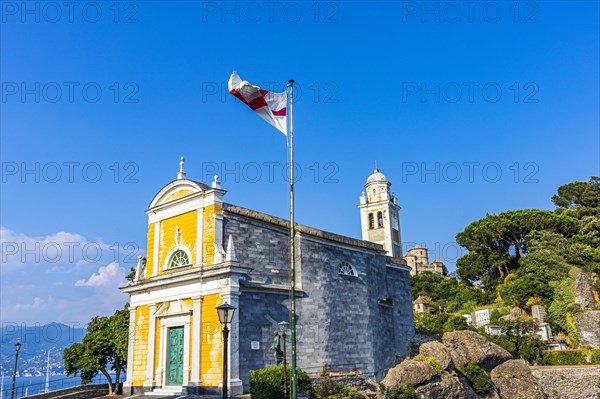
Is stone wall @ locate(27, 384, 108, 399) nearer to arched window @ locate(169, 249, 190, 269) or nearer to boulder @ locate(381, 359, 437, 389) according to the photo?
arched window @ locate(169, 249, 190, 269)

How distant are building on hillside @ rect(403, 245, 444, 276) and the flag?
86.1 metres

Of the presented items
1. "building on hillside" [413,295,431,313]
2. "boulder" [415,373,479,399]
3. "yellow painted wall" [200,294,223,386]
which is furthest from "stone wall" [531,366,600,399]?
"building on hillside" [413,295,431,313]

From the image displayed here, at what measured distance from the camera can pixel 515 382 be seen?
100ft

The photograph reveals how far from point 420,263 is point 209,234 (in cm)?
9505

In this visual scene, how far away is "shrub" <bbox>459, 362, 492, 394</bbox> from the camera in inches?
1108

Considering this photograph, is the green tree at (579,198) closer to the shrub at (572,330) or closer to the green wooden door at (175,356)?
the shrub at (572,330)

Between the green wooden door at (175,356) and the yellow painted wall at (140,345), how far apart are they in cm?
160

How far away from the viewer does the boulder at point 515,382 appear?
30.2 m

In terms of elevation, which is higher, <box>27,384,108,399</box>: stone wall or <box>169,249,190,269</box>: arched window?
<box>169,249,190,269</box>: arched window

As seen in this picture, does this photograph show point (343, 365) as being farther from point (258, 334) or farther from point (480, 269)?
point (480, 269)

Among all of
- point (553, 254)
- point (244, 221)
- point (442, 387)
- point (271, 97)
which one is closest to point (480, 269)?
point (553, 254)

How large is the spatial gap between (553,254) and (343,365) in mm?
32242

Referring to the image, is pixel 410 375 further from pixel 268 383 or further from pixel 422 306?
pixel 422 306

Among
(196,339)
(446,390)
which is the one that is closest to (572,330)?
(446,390)
